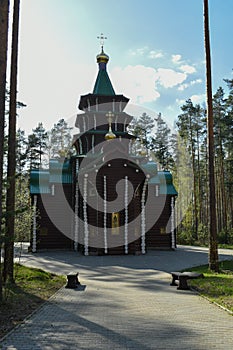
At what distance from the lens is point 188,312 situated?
683cm

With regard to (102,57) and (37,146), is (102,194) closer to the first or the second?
(102,57)

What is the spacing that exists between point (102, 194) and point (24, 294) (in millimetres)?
11200

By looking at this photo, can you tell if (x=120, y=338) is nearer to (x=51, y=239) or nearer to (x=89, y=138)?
(x=51, y=239)

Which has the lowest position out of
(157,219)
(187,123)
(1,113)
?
(157,219)

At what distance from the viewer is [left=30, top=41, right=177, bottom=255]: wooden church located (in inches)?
764

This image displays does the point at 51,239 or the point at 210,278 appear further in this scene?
the point at 51,239

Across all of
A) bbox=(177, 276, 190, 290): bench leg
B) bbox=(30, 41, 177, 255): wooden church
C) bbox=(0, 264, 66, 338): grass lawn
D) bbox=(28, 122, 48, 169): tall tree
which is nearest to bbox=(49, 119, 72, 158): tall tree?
bbox=(28, 122, 48, 169): tall tree

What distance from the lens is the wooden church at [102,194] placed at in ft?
63.7

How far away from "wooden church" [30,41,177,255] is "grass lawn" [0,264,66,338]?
5178 millimetres

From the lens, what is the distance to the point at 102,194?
19422mm

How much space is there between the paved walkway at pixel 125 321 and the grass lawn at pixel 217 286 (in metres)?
0.35

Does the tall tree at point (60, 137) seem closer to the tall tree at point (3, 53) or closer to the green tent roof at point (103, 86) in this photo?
the green tent roof at point (103, 86)

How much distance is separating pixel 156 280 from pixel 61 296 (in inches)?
145

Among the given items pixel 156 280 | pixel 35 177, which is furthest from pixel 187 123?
pixel 156 280
